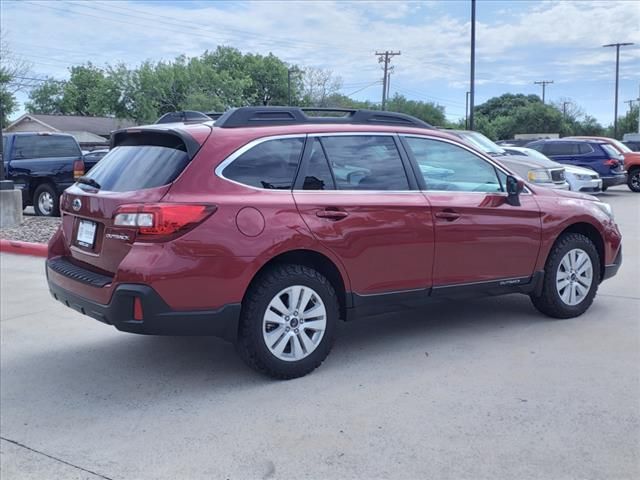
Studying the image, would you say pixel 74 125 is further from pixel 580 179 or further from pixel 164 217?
pixel 164 217

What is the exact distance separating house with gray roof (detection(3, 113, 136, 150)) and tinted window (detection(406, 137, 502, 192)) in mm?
56915

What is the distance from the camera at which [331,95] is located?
6900 cm

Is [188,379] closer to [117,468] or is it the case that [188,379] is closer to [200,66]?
[117,468]

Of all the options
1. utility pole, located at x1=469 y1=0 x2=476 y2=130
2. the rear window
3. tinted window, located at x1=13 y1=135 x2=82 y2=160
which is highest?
utility pole, located at x1=469 y1=0 x2=476 y2=130

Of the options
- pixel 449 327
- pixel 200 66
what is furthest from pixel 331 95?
pixel 449 327

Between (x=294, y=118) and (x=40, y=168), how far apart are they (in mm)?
11325

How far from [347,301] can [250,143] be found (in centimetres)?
127

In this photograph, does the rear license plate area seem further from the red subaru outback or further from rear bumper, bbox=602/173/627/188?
rear bumper, bbox=602/173/627/188

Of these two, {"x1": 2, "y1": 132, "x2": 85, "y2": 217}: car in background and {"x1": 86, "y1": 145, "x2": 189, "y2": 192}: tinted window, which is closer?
{"x1": 86, "y1": 145, "x2": 189, "y2": 192}: tinted window

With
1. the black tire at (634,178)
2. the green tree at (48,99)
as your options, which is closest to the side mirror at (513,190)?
the black tire at (634,178)

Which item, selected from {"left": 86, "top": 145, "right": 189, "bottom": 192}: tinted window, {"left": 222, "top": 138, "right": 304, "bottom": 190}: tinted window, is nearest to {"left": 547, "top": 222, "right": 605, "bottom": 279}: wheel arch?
{"left": 222, "top": 138, "right": 304, "bottom": 190}: tinted window

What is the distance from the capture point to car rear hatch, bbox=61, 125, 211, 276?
14.2 feet

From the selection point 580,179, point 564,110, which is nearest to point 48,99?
point 564,110

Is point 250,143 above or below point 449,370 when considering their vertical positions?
above
